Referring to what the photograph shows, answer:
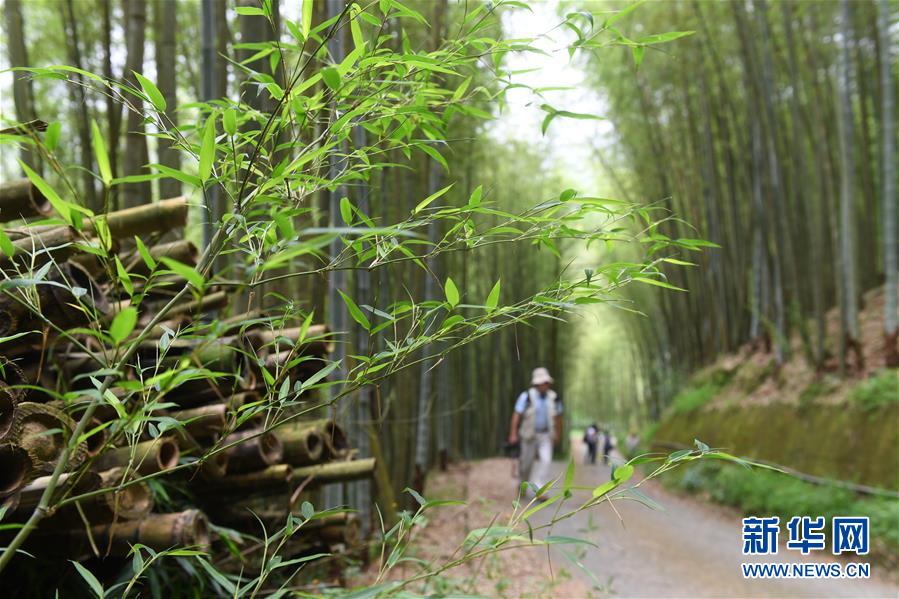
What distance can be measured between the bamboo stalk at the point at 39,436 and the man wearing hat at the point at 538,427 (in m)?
4.59

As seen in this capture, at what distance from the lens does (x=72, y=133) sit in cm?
718

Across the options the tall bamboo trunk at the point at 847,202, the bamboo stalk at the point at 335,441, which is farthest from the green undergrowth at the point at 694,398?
the bamboo stalk at the point at 335,441

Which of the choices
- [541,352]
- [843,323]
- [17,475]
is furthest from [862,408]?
[541,352]

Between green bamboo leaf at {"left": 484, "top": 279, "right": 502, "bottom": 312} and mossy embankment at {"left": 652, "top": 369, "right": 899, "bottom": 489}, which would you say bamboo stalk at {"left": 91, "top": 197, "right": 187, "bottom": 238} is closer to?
green bamboo leaf at {"left": 484, "top": 279, "right": 502, "bottom": 312}

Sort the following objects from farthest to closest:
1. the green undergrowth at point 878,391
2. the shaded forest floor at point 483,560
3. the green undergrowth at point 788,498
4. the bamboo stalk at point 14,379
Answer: the green undergrowth at point 878,391
the green undergrowth at point 788,498
the shaded forest floor at point 483,560
the bamboo stalk at point 14,379

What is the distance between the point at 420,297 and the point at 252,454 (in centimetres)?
265

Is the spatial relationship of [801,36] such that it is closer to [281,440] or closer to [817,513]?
[817,513]

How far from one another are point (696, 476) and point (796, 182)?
3663mm

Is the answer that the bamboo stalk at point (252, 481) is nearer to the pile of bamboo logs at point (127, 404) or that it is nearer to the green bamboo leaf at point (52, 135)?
the pile of bamboo logs at point (127, 404)

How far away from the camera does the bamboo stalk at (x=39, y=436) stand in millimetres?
1131

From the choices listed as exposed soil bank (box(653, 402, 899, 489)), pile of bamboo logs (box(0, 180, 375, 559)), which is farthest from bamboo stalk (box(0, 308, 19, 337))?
exposed soil bank (box(653, 402, 899, 489))

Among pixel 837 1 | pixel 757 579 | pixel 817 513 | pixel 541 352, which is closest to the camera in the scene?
pixel 757 579

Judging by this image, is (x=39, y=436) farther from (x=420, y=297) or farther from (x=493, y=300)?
(x=420, y=297)

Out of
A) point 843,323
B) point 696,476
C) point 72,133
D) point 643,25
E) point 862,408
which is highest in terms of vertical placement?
point 643,25
